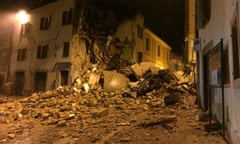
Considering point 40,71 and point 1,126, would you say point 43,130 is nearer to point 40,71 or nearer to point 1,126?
point 1,126

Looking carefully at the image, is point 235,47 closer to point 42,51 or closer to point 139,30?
point 42,51

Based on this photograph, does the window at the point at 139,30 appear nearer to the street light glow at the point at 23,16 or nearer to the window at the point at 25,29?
the window at the point at 25,29

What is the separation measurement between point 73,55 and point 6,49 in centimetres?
1038

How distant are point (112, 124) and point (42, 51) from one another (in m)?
15.0

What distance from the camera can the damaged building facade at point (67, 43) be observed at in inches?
738

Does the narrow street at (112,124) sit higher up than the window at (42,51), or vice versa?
the window at (42,51)

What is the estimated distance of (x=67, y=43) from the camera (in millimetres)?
18750

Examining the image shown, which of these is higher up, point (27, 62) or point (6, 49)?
point (6, 49)

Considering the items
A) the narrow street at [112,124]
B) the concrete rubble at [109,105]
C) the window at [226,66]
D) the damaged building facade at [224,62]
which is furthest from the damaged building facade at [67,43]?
the window at [226,66]

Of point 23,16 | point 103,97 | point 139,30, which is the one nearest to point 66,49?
point 103,97

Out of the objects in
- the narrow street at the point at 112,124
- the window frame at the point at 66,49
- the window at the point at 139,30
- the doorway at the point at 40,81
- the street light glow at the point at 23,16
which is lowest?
the narrow street at the point at 112,124

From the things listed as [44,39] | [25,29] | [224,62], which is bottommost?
[224,62]

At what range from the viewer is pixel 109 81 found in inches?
607

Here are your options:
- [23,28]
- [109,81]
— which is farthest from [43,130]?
[23,28]
